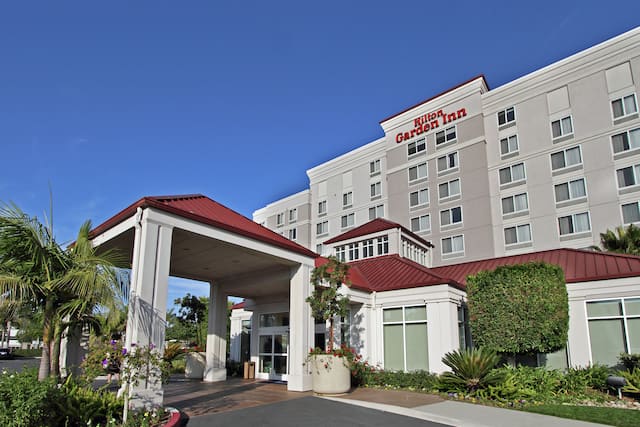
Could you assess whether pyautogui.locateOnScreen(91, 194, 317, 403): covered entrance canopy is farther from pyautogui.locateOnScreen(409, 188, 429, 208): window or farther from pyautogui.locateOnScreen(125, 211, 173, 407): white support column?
pyautogui.locateOnScreen(409, 188, 429, 208): window

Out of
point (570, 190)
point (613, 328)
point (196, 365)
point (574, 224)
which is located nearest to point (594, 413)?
point (613, 328)

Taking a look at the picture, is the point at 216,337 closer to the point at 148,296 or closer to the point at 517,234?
the point at 148,296

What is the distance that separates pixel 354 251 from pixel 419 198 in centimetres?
1547

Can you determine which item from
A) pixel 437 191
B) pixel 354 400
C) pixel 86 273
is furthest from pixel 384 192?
pixel 86 273

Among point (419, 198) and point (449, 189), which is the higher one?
point (449, 189)

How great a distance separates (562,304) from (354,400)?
24.7ft

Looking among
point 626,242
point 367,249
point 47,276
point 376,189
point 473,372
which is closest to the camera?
point 47,276

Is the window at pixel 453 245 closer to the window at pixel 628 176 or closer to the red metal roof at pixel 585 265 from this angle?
the window at pixel 628 176

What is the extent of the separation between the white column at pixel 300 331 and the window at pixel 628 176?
76.8ft

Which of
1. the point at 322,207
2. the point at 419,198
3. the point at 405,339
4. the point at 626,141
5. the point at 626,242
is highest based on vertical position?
the point at 322,207

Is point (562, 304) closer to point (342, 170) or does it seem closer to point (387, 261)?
point (387, 261)

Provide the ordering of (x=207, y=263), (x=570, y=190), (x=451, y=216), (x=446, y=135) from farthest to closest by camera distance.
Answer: (x=446, y=135)
(x=451, y=216)
(x=570, y=190)
(x=207, y=263)

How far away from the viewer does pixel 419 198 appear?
126ft

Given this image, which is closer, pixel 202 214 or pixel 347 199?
pixel 202 214
